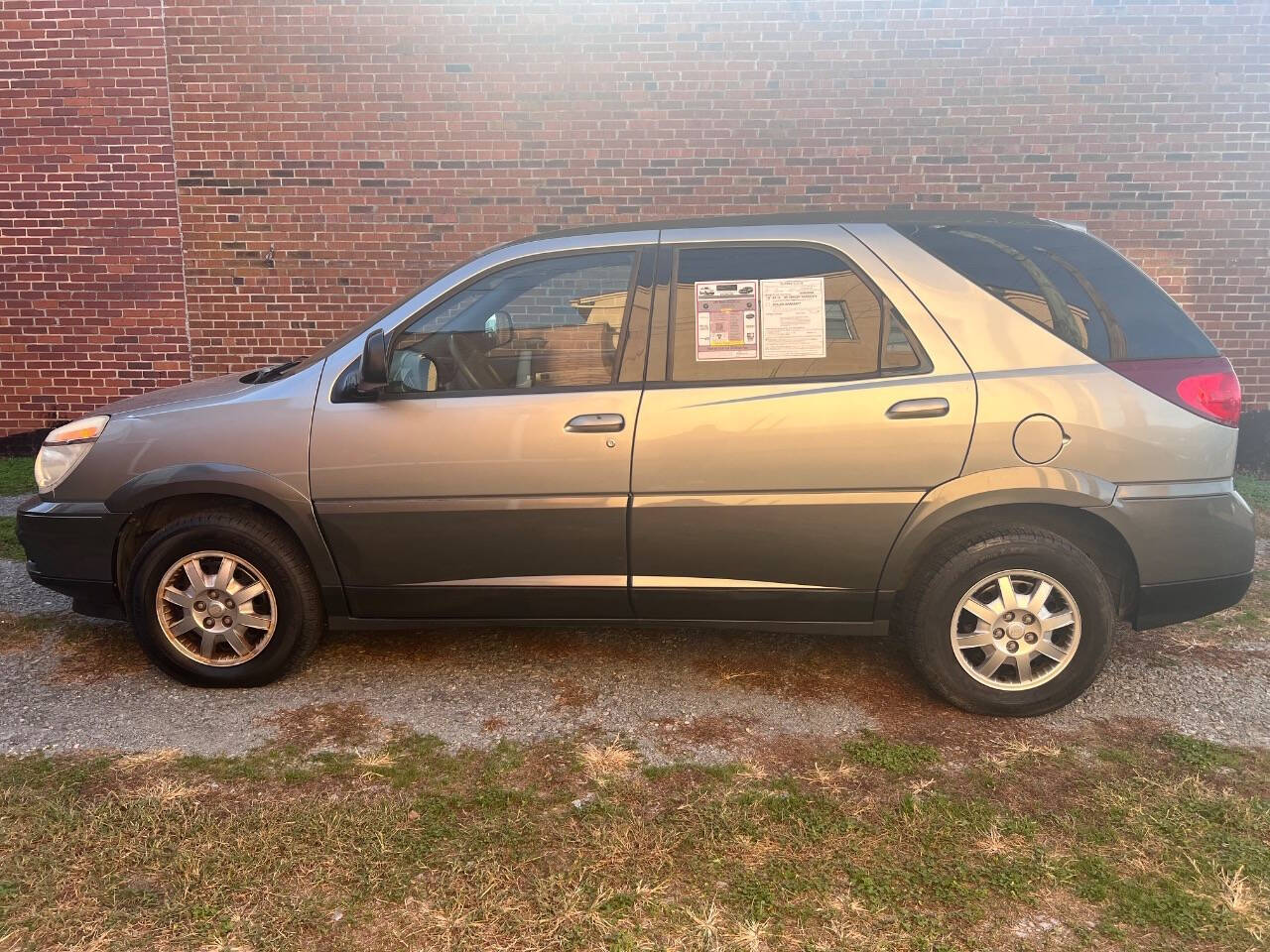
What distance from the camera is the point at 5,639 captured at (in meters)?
4.08

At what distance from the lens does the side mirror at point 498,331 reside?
3428 mm

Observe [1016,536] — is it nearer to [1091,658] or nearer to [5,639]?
[1091,658]

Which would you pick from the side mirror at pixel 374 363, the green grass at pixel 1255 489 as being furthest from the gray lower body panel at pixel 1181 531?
the green grass at pixel 1255 489

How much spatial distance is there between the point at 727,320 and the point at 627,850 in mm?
1881

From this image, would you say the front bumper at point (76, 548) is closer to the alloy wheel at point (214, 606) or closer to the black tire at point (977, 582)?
the alloy wheel at point (214, 606)

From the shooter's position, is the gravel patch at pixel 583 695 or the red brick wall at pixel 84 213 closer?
the gravel patch at pixel 583 695

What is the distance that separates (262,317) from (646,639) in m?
4.94

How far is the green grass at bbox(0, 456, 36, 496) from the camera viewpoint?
21.8 feet

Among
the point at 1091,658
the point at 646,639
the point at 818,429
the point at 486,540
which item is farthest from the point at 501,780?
the point at 1091,658

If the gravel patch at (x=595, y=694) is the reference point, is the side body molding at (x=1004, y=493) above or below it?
above

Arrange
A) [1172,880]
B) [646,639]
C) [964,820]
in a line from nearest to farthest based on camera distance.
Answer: [1172,880]
[964,820]
[646,639]

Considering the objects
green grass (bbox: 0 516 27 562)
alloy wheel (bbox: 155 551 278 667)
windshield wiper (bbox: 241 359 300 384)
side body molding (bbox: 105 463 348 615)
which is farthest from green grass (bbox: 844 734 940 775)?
green grass (bbox: 0 516 27 562)

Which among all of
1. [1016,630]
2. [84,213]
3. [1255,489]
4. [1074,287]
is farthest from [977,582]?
[84,213]

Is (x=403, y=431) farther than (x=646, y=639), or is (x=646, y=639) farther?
(x=646, y=639)
